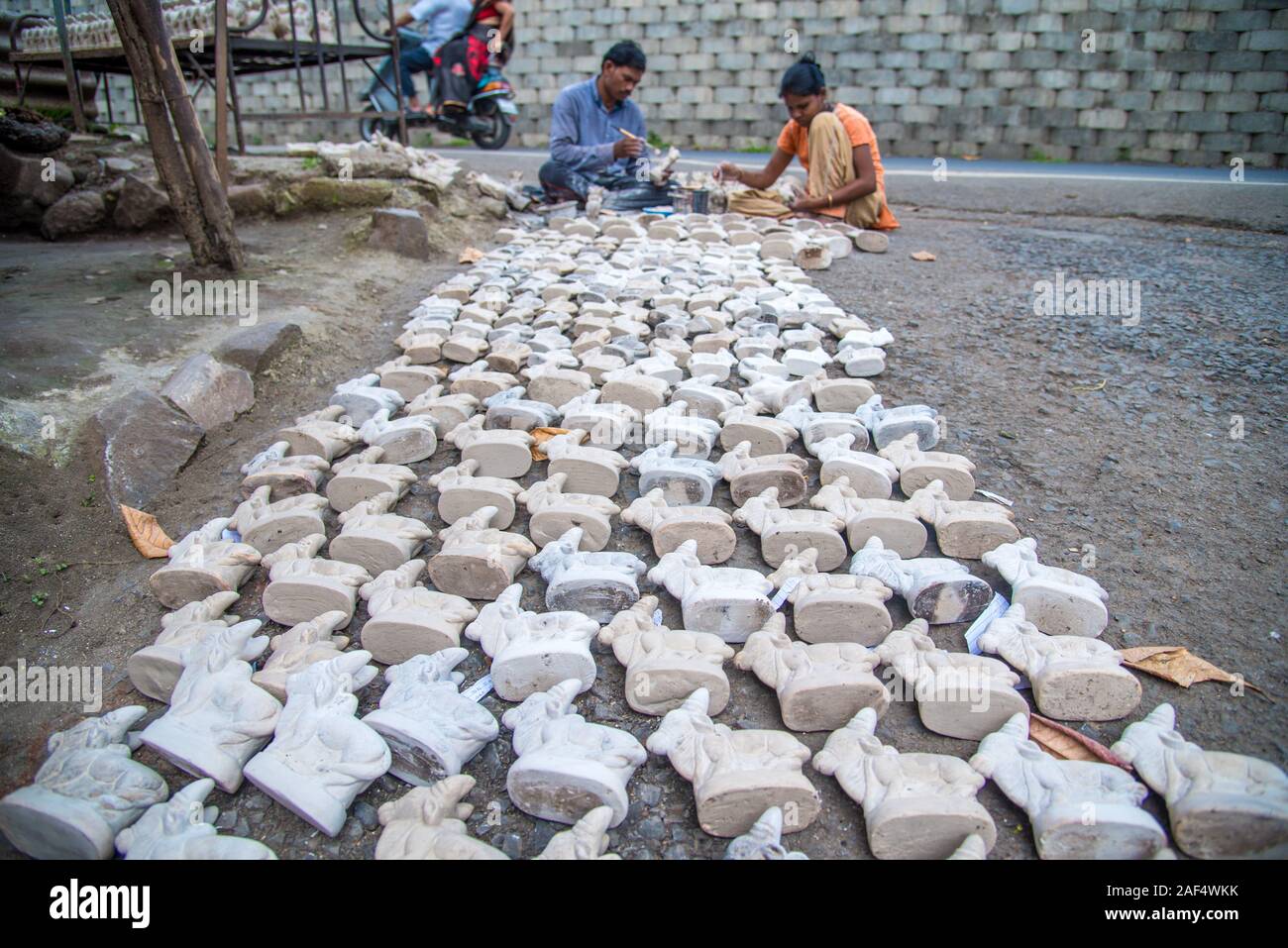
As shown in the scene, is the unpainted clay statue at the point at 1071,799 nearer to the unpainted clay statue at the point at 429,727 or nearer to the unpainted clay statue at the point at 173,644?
the unpainted clay statue at the point at 429,727

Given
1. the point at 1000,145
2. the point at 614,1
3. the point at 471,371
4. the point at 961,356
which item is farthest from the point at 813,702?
the point at 614,1

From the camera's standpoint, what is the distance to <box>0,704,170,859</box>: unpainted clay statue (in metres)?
1.16

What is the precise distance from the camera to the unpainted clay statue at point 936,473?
6.44 ft

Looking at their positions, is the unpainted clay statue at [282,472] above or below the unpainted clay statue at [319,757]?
above

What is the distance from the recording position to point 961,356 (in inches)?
112

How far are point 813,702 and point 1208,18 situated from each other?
36.9 feet

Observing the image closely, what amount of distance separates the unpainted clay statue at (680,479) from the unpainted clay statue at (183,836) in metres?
1.11

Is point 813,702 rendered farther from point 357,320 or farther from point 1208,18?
point 1208,18

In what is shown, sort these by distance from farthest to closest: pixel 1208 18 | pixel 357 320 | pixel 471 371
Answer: pixel 1208 18
pixel 357 320
pixel 471 371

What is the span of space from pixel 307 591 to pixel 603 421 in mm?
908

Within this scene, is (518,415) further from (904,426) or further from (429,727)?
(429,727)

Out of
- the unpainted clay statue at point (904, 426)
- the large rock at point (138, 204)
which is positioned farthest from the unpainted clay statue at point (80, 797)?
the large rock at point (138, 204)

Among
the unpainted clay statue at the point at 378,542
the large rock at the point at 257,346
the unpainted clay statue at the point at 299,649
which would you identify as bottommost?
the unpainted clay statue at the point at 299,649

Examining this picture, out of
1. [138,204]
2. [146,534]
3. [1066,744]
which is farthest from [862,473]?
[138,204]
